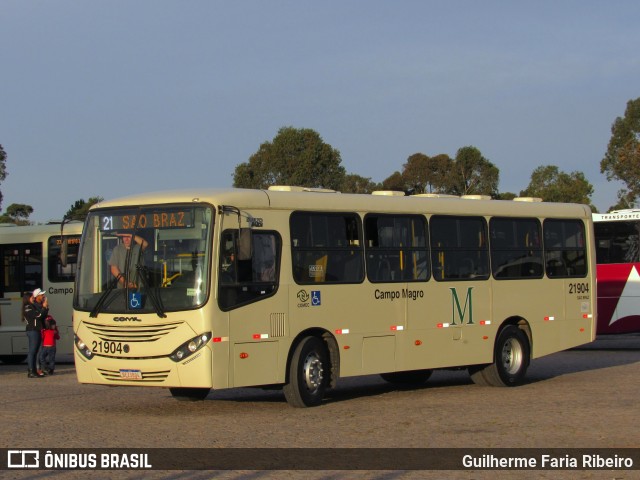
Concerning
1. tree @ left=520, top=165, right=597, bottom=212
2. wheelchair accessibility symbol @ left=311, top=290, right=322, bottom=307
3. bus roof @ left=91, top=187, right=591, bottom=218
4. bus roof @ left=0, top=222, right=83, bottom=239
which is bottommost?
wheelchair accessibility symbol @ left=311, top=290, right=322, bottom=307

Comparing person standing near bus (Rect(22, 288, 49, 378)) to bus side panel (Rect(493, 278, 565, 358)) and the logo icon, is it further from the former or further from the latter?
the logo icon

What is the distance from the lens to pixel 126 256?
15.5 metres

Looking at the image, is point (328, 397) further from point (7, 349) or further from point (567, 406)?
point (7, 349)

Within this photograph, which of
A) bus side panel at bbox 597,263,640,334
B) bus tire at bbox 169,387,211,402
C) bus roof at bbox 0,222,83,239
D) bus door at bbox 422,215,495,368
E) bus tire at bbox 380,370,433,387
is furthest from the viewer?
bus side panel at bbox 597,263,640,334

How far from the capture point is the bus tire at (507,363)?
1941 centimetres

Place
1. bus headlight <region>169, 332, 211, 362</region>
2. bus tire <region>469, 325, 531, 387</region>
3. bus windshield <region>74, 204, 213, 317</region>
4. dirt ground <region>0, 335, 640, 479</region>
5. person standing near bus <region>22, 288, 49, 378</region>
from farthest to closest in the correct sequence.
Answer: person standing near bus <region>22, 288, 49, 378</region> < bus tire <region>469, 325, 531, 387</region> < bus windshield <region>74, 204, 213, 317</region> < bus headlight <region>169, 332, 211, 362</region> < dirt ground <region>0, 335, 640, 479</region>

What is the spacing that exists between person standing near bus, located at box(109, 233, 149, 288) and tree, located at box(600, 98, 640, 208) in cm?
5277

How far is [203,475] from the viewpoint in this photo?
10.2 metres

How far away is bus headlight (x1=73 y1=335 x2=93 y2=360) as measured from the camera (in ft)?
51.3

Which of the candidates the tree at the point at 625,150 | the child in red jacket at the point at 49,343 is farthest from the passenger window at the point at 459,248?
the tree at the point at 625,150

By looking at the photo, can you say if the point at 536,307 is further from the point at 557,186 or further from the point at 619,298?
the point at 557,186

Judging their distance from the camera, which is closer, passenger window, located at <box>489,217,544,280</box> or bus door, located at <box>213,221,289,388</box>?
bus door, located at <box>213,221,289,388</box>

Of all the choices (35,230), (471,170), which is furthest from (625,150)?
(35,230)

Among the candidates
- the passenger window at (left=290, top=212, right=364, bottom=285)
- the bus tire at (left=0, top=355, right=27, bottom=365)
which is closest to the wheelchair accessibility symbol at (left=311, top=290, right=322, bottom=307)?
the passenger window at (left=290, top=212, right=364, bottom=285)
